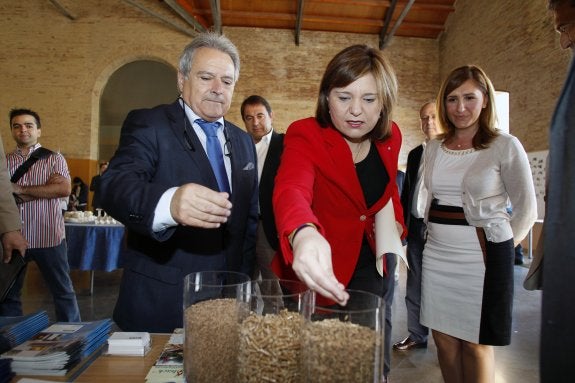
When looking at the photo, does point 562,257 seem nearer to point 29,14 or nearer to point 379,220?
point 379,220

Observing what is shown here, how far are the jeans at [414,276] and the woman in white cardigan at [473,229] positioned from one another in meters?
1.20

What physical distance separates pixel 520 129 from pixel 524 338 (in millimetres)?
6090

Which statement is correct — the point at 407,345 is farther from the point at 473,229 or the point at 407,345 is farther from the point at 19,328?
the point at 19,328

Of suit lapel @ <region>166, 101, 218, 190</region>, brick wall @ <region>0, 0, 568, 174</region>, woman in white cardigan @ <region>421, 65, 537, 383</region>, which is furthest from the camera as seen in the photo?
brick wall @ <region>0, 0, 568, 174</region>

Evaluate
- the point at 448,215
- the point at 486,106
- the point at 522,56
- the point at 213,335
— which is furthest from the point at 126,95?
the point at 213,335

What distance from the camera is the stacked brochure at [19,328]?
3.64ft

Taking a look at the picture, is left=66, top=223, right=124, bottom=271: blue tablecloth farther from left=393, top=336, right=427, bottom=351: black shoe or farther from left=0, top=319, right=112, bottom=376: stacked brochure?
left=0, top=319, right=112, bottom=376: stacked brochure

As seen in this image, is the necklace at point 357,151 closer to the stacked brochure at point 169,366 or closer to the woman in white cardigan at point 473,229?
the woman in white cardigan at point 473,229

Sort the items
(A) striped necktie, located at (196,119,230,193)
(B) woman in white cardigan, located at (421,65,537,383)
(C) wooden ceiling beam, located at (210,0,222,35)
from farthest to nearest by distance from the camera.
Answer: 1. (C) wooden ceiling beam, located at (210,0,222,35)
2. (B) woman in white cardigan, located at (421,65,537,383)
3. (A) striped necktie, located at (196,119,230,193)

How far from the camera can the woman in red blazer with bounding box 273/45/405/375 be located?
1.41 metres

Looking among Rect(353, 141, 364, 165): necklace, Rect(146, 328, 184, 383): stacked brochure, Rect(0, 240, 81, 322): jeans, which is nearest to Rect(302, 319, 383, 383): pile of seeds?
Rect(146, 328, 184, 383): stacked brochure

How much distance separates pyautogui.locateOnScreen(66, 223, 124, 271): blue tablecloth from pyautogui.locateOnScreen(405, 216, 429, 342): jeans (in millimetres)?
3781

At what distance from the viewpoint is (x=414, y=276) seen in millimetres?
3699

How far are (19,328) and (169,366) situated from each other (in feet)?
1.66
